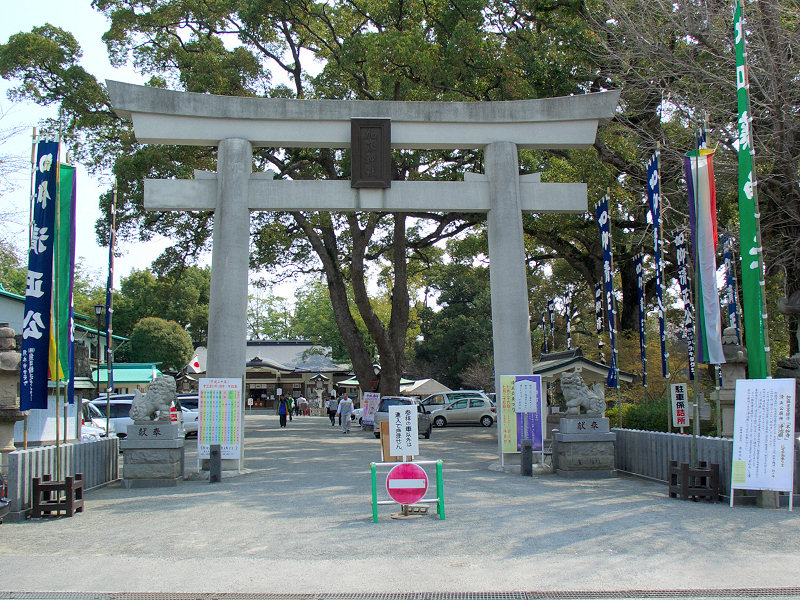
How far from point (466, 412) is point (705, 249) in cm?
2216

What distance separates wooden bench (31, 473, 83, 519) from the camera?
9.14 meters

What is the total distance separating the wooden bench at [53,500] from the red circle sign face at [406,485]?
420 centimetres

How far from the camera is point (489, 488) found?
11234 millimetres

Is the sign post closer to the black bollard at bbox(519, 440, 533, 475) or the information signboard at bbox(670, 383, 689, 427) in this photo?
the information signboard at bbox(670, 383, 689, 427)

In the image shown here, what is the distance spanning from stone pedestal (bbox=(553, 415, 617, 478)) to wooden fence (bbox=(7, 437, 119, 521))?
7864 millimetres

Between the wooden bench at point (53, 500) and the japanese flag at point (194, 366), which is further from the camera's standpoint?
the japanese flag at point (194, 366)

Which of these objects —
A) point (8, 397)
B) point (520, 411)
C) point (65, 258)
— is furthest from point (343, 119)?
point (8, 397)

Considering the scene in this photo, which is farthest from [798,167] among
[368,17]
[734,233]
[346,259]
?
[346,259]

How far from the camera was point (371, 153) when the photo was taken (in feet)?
46.5

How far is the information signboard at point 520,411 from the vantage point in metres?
13.2

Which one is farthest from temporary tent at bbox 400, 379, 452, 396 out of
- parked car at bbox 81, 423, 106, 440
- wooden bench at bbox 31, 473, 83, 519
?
wooden bench at bbox 31, 473, 83, 519

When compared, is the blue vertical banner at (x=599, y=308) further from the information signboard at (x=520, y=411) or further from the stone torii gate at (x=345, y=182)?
the information signboard at (x=520, y=411)

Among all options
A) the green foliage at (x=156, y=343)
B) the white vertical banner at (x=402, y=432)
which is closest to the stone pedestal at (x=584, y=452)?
the white vertical banner at (x=402, y=432)

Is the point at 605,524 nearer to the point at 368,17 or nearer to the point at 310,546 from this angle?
the point at 310,546
